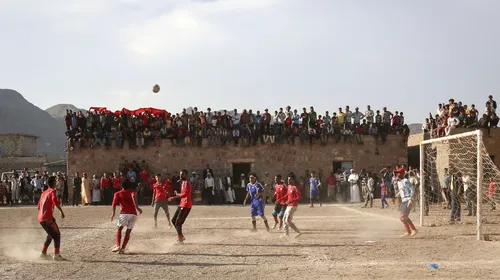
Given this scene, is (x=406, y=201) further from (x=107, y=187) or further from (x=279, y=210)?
(x=107, y=187)

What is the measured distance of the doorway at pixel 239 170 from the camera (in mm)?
31906

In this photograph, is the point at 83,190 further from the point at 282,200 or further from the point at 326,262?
the point at 326,262

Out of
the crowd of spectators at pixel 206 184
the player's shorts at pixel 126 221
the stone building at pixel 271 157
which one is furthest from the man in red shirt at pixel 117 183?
the player's shorts at pixel 126 221

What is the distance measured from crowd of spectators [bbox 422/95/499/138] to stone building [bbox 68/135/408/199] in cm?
519

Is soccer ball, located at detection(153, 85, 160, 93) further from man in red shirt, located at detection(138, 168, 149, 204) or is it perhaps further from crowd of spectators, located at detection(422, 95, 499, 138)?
crowd of spectators, located at detection(422, 95, 499, 138)

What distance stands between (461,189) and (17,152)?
38.9m

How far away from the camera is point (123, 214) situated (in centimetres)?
1127

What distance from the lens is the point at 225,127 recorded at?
31.0 m

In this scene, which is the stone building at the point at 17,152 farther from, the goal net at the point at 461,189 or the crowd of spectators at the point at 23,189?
the goal net at the point at 461,189

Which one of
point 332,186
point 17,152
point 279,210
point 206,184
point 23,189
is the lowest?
point 279,210

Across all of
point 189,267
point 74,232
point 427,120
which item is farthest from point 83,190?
point 189,267

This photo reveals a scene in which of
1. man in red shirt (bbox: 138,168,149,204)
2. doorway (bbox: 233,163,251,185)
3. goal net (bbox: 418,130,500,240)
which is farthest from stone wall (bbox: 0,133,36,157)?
goal net (bbox: 418,130,500,240)

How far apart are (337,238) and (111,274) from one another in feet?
20.5

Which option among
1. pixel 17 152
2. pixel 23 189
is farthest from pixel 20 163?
pixel 23 189
